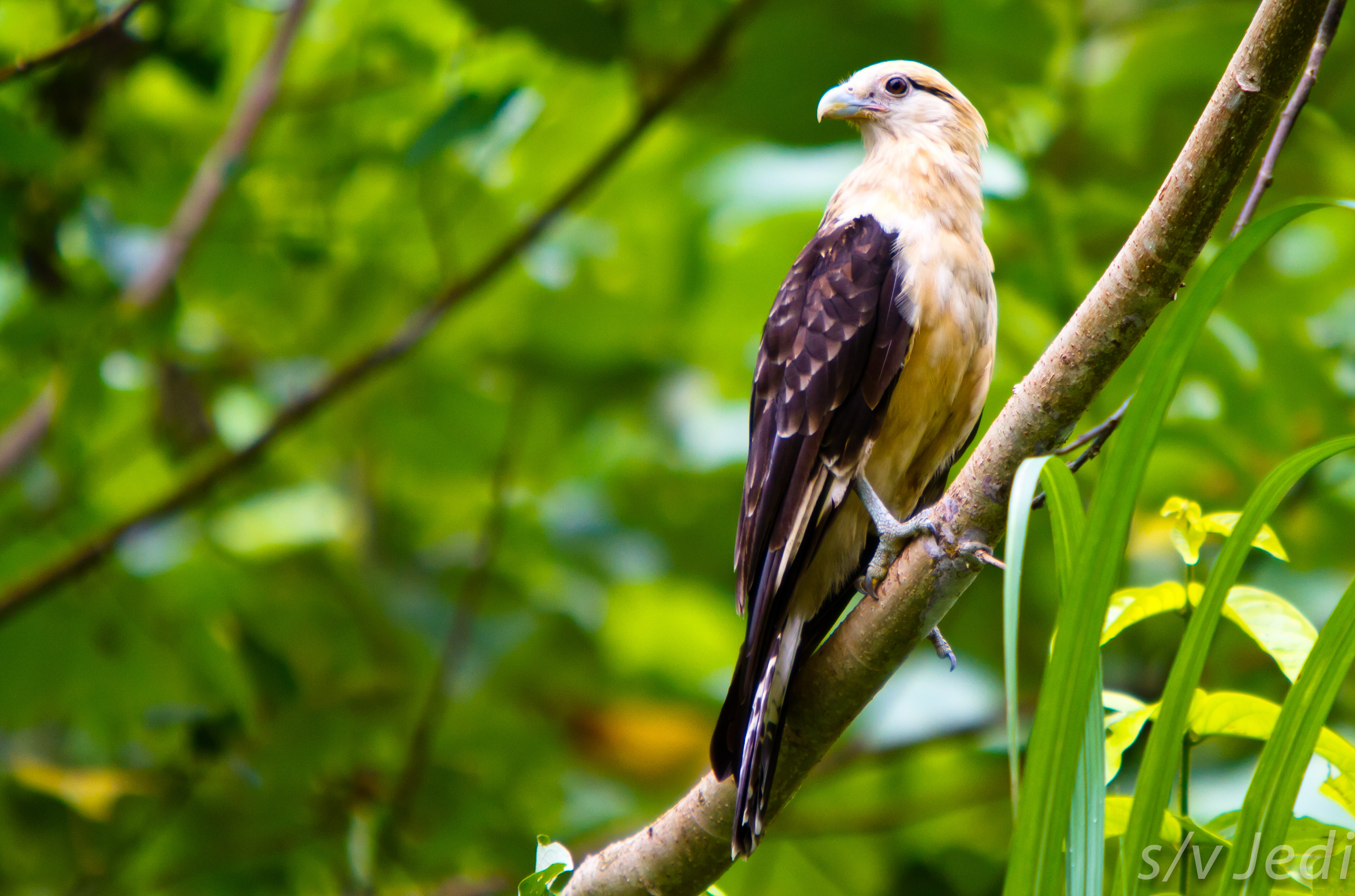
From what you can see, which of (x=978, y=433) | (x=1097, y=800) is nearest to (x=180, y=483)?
(x=978, y=433)

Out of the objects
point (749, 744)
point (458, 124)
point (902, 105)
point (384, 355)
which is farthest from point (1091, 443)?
point (384, 355)

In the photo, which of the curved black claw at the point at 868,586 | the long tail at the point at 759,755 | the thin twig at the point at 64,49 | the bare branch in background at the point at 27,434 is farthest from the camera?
the bare branch in background at the point at 27,434

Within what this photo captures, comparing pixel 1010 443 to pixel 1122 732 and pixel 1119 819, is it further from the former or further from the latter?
pixel 1119 819

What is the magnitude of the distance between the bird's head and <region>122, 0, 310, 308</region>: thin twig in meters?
1.99

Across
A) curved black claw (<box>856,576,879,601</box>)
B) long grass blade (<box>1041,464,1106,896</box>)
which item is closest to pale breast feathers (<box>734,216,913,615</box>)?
curved black claw (<box>856,576,879,601</box>)

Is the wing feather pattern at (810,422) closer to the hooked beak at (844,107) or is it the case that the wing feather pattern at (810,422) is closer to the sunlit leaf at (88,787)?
the hooked beak at (844,107)

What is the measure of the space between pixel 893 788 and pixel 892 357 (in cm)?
A: 245

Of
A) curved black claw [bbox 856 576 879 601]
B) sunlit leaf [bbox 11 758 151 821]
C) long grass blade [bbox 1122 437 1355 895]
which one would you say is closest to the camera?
long grass blade [bbox 1122 437 1355 895]

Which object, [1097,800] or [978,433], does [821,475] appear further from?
[1097,800]

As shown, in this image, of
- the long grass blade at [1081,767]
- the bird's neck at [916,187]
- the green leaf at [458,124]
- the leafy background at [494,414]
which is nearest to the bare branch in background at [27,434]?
the leafy background at [494,414]

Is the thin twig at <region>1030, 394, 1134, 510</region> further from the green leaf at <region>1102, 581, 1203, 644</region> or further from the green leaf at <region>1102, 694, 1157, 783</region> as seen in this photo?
the green leaf at <region>1102, 694, 1157, 783</region>

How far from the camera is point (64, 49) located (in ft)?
8.28

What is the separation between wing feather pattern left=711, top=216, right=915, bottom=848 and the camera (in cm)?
243

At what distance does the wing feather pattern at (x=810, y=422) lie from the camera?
2426mm
